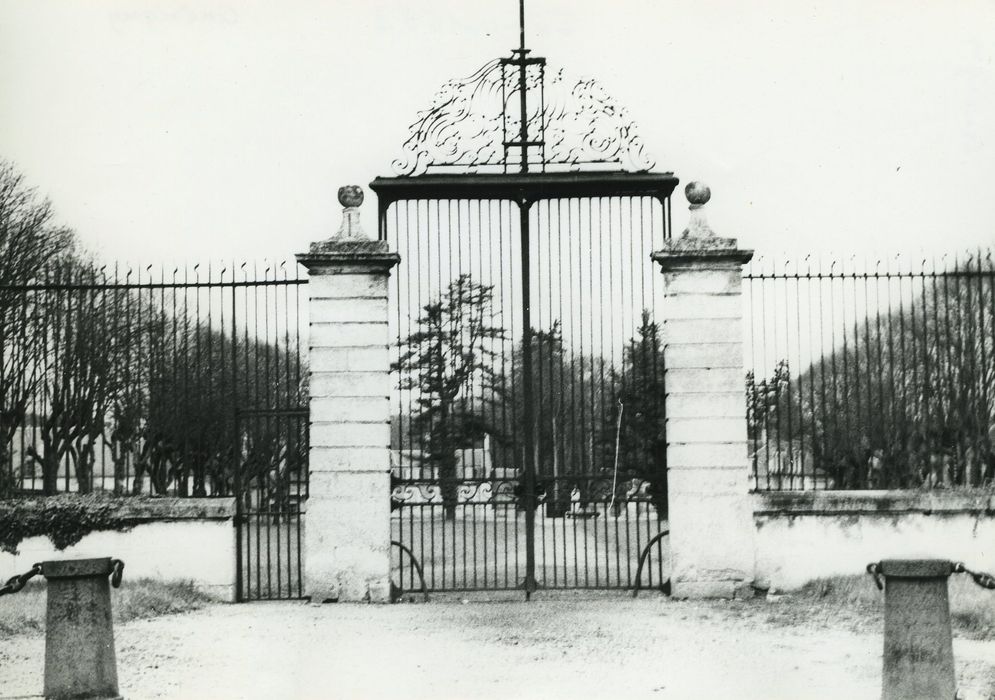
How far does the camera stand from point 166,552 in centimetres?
981

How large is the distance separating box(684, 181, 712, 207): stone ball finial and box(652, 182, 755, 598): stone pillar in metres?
0.04

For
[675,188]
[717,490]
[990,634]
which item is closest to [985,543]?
[990,634]

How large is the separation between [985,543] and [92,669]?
24.0 ft

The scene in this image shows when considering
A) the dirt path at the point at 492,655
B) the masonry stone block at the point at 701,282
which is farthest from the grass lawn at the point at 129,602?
the masonry stone block at the point at 701,282

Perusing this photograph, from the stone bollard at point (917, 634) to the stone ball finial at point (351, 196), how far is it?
5941mm

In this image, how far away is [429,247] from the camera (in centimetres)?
1017

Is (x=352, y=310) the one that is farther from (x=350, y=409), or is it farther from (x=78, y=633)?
(x=78, y=633)

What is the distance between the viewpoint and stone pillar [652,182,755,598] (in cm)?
968

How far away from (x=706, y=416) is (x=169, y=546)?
4901mm

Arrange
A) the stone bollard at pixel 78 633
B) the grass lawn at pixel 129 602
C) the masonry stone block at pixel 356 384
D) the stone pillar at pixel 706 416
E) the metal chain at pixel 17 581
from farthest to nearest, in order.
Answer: the masonry stone block at pixel 356 384, the stone pillar at pixel 706 416, the grass lawn at pixel 129 602, the metal chain at pixel 17 581, the stone bollard at pixel 78 633

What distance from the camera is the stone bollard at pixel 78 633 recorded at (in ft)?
19.9

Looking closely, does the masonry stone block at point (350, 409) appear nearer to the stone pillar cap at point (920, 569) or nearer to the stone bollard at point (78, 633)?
the stone bollard at point (78, 633)

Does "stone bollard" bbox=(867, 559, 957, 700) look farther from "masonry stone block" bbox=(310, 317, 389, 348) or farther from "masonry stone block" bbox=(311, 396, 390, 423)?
"masonry stone block" bbox=(310, 317, 389, 348)

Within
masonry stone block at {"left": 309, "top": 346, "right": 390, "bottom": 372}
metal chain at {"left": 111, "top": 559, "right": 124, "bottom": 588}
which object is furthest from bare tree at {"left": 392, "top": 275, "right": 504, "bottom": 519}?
metal chain at {"left": 111, "top": 559, "right": 124, "bottom": 588}
